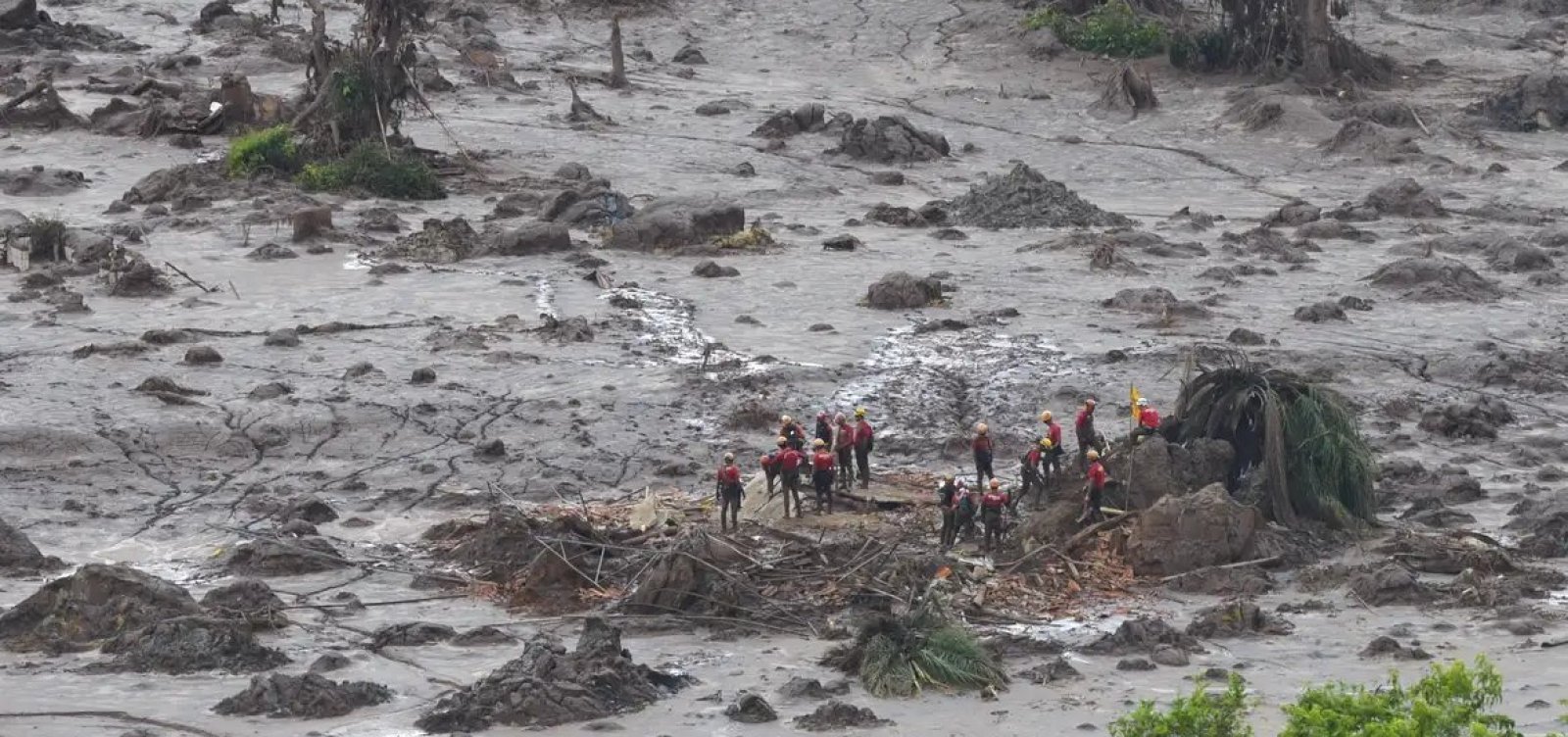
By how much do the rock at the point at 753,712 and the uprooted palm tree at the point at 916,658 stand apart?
0.73m

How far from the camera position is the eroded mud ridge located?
45.7ft

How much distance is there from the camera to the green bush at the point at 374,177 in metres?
30.9

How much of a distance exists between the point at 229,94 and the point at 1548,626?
24.9m

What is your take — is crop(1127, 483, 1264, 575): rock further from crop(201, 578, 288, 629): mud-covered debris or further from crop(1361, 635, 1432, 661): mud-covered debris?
crop(201, 578, 288, 629): mud-covered debris

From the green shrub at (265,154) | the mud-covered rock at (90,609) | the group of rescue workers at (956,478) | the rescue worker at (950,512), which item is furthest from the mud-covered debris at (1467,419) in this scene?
the green shrub at (265,154)

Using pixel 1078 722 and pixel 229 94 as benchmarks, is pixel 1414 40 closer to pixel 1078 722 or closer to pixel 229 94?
pixel 229 94

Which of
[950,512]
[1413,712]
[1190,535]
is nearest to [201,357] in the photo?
[950,512]

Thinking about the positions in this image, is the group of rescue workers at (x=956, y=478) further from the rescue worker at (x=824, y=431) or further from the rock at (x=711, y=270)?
the rock at (x=711, y=270)

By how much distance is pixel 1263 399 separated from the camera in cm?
1688

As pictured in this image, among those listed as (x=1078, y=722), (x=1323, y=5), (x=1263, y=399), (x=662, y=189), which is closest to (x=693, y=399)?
(x=1263, y=399)

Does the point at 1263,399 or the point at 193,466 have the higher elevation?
A: the point at 1263,399

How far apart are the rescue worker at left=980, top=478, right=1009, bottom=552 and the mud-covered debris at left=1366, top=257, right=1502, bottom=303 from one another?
34.1ft

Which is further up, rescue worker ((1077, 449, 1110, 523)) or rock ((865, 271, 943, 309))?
rescue worker ((1077, 449, 1110, 523))

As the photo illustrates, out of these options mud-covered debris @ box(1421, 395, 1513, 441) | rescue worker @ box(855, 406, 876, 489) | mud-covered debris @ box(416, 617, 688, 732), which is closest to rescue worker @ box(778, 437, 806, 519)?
rescue worker @ box(855, 406, 876, 489)
